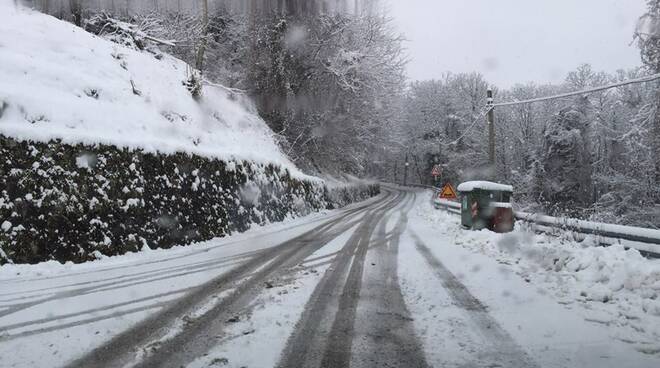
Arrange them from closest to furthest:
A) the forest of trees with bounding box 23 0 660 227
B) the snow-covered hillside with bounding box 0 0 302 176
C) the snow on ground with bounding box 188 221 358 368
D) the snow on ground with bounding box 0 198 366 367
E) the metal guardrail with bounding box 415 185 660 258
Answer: the snow on ground with bounding box 188 221 358 368 < the snow on ground with bounding box 0 198 366 367 < the metal guardrail with bounding box 415 185 660 258 < the snow-covered hillside with bounding box 0 0 302 176 < the forest of trees with bounding box 23 0 660 227

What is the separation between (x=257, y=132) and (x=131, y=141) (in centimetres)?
1387

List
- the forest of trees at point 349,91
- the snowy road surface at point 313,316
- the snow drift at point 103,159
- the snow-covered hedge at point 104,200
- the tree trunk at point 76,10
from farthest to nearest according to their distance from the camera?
the forest of trees at point 349,91
the tree trunk at point 76,10
the snow drift at point 103,159
the snow-covered hedge at point 104,200
the snowy road surface at point 313,316

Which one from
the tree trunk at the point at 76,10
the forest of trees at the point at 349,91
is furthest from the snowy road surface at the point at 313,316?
the tree trunk at the point at 76,10

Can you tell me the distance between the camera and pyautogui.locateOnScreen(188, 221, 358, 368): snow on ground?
4035 mm

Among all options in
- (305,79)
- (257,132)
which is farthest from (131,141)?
(305,79)

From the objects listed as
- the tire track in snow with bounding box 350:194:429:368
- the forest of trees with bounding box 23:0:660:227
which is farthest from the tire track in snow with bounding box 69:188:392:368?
the forest of trees with bounding box 23:0:660:227

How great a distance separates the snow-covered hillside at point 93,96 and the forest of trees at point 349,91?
13.7 ft

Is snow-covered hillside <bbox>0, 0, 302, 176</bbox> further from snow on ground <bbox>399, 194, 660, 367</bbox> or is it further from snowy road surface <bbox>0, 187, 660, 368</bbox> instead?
snow on ground <bbox>399, 194, 660, 367</bbox>

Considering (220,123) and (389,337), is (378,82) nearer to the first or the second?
(220,123)

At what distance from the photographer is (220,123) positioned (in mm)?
20938

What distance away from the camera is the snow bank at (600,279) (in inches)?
197

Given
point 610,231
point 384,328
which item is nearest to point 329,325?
point 384,328

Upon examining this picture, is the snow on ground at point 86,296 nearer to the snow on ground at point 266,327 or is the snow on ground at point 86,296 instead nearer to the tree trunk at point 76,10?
the snow on ground at point 266,327

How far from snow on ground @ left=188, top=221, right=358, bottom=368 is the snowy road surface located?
2 centimetres
